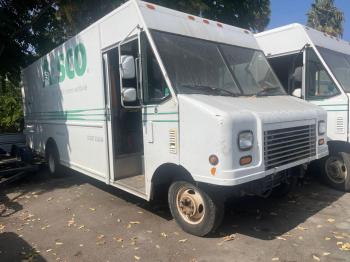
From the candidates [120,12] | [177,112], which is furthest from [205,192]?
[120,12]

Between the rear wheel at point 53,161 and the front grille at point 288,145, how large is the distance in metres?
5.48

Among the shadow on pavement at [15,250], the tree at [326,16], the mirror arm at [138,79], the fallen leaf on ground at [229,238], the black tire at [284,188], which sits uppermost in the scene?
the tree at [326,16]

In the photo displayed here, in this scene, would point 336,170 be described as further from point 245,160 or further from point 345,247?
point 245,160

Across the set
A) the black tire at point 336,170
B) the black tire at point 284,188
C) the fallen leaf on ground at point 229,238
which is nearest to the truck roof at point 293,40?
the black tire at point 336,170

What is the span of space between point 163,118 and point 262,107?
1.28 metres

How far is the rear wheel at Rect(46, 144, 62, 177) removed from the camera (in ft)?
27.5

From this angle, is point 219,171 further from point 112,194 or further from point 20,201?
point 20,201

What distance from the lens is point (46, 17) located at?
1222 centimetres

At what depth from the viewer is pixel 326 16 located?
36.6 metres

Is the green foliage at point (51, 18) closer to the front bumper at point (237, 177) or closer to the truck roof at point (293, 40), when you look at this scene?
the truck roof at point (293, 40)

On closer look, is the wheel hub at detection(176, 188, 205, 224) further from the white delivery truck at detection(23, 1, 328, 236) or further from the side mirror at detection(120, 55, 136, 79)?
the side mirror at detection(120, 55, 136, 79)

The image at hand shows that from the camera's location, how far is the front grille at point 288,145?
4.36 metres

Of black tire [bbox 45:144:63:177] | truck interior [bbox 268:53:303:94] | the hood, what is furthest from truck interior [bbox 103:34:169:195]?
truck interior [bbox 268:53:303:94]

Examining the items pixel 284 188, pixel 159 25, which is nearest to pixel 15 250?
pixel 159 25
